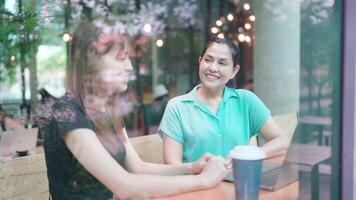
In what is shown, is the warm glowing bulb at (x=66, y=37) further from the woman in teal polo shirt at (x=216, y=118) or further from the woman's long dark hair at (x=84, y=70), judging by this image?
the woman in teal polo shirt at (x=216, y=118)

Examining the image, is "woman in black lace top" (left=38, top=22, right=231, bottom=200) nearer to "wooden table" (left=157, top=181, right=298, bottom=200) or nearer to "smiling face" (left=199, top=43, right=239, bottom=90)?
"wooden table" (left=157, top=181, right=298, bottom=200)

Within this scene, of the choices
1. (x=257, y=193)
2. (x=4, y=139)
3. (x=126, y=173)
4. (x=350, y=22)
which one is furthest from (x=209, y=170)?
(x=4, y=139)

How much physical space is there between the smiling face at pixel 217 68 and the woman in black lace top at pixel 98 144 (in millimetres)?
283

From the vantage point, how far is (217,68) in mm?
1429

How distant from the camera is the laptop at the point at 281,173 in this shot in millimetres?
1356

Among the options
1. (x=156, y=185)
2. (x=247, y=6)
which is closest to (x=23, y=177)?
(x=156, y=185)

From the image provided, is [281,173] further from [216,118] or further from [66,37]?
[66,37]

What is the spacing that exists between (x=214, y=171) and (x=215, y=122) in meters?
0.18

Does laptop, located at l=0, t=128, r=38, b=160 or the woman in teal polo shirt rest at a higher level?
the woman in teal polo shirt

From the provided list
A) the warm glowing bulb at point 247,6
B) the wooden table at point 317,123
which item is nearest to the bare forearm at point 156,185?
the wooden table at point 317,123

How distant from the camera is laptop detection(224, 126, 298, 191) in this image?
4.45ft

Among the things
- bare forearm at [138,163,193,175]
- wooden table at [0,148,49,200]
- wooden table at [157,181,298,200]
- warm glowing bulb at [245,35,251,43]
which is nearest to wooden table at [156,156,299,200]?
wooden table at [157,181,298,200]

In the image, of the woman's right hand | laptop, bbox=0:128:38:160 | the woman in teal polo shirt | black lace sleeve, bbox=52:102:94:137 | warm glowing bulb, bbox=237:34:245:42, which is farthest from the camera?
laptop, bbox=0:128:38:160

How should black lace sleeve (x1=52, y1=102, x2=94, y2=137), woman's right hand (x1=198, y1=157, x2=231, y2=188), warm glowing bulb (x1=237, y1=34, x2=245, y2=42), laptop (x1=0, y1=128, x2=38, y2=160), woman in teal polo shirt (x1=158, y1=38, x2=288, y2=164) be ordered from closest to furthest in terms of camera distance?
black lace sleeve (x1=52, y1=102, x2=94, y2=137), woman's right hand (x1=198, y1=157, x2=231, y2=188), woman in teal polo shirt (x1=158, y1=38, x2=288, y2=164), warm glowing bulb (x1=237, y1=34, x2=245, y2=42), laptop (x1=0, y1=128, x2=38, y2=160)
